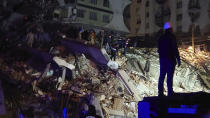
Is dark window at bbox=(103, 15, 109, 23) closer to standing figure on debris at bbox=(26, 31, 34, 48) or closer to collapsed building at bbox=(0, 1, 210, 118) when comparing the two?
collapsed building at bbox=(0, 1, 210, 118)

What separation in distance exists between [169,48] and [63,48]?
1105cm

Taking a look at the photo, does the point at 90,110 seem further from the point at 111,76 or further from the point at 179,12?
the point at 179,12

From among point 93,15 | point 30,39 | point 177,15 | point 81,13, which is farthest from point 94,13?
point 30,39

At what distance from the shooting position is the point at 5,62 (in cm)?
1355

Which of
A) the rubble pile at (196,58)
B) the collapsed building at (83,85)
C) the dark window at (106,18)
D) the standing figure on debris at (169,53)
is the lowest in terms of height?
the collapsed building at (83,85)

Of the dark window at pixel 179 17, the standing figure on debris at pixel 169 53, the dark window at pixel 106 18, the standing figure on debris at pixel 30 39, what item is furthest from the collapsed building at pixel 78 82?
the dark window at pixel 179 17

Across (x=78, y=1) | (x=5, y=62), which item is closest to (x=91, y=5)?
(x=78, y=1)

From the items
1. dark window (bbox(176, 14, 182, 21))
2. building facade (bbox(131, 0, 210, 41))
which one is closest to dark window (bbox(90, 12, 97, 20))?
building facade (bbox(131, 0, 210, 41))

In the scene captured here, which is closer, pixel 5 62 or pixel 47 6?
pixel 5 62

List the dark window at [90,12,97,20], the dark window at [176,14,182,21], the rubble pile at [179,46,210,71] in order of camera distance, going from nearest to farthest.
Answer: the rubble pile at [179,46,210,71] → the dark window at [90,12,97,20] → the dark window at [176,14,182,21]

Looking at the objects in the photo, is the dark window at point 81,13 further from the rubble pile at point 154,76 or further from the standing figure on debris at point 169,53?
the standing figure on debris at point 169,53

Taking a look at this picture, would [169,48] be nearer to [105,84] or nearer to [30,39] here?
[105,84]

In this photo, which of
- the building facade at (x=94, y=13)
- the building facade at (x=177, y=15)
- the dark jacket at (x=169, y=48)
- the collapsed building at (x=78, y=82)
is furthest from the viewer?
the building facade at (x=177, y=15)

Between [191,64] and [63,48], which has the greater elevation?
[63,48]
